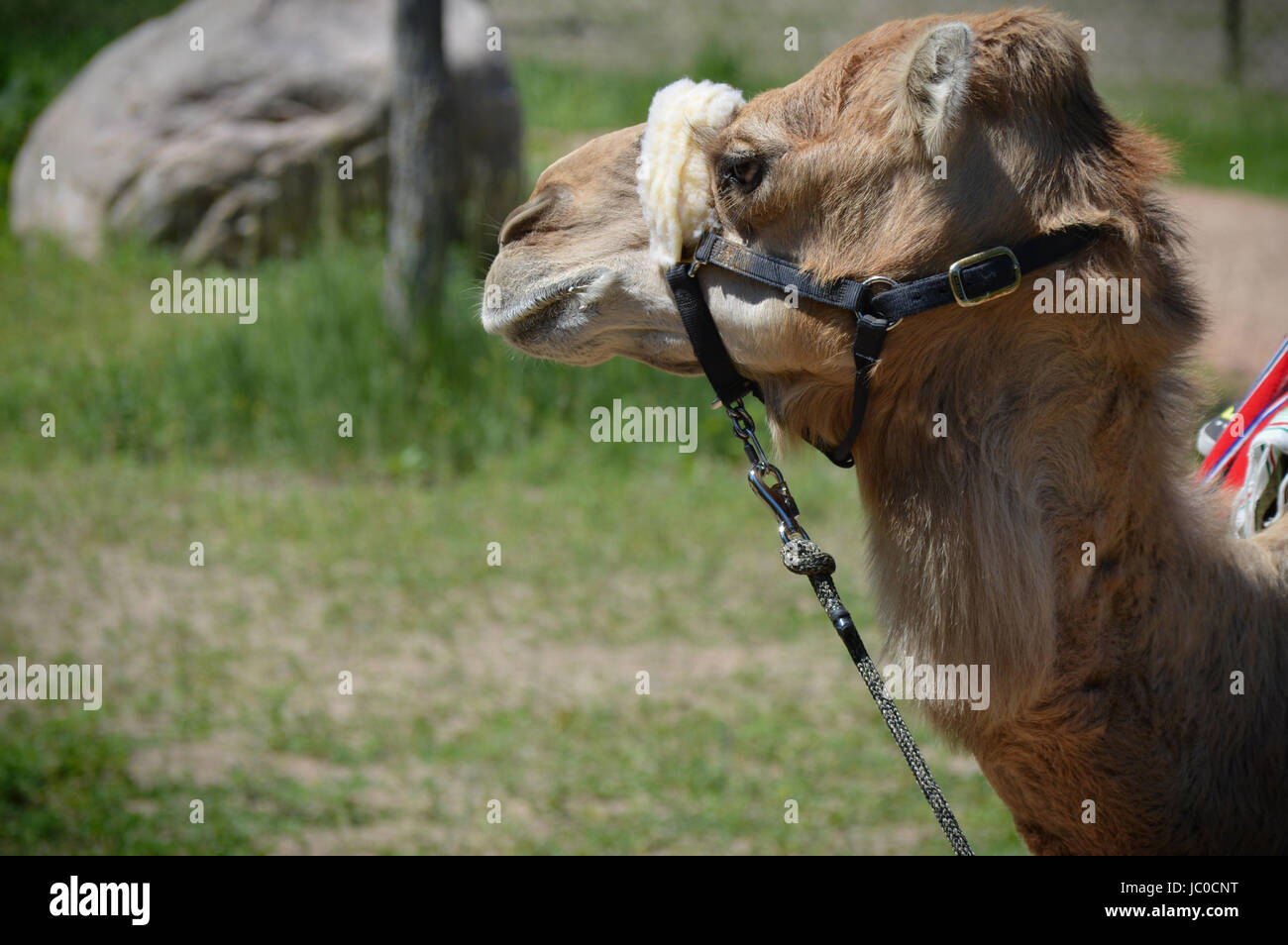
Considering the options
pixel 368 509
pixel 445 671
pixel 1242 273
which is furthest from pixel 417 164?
pixel 1242 273

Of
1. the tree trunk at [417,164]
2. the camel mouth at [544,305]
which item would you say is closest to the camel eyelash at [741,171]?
the camel mouth at [544,305]

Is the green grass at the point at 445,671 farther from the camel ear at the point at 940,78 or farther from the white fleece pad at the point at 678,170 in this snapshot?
the camel ear at the point at 940,78

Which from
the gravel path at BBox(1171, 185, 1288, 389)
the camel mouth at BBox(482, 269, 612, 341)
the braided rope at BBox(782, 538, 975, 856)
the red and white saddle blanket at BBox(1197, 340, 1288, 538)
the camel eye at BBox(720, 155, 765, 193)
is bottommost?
the braided rope at BBox(782, 538, 975, 856)

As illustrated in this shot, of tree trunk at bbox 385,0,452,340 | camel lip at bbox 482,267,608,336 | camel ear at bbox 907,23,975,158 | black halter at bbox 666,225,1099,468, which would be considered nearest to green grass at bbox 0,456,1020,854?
tree trunk at bbox 385,0,452,340

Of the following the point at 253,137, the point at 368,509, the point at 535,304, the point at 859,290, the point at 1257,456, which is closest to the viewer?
the point at 859,290

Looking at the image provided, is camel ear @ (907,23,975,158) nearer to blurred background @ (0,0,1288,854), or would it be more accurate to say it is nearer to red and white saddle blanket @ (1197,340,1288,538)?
blurred background @ (0,0,1288,854)

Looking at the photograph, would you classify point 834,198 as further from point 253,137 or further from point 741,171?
point 253,137

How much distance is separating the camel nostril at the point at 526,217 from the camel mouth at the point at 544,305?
15 cm

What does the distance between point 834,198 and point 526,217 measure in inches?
25.5

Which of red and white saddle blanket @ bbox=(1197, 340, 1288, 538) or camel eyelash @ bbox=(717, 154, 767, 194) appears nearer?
camel eyelash @ bbox=(717, 154, 767, 194)

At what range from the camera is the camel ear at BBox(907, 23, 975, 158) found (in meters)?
1.83

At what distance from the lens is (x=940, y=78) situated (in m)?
1.86

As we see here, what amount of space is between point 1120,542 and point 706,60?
36.6 ft

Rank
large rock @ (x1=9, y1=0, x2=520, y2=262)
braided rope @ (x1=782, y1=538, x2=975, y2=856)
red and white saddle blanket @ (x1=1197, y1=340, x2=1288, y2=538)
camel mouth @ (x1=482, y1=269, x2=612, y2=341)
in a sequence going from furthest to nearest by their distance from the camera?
large rock @ (x1=9, y1=0, x2=520, y2=262), red and white saddle blanket @ (x1=1197, y1=340, x2=1288, y2=538), camel mouth @ (x1=482, y1=269, x2=612, y2=341), braided rope @ (x1=782, y1=538, x2=975, y2=856)
